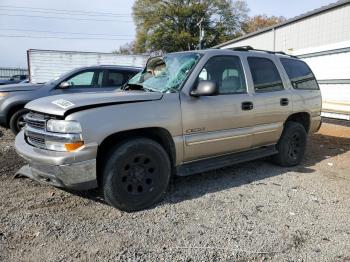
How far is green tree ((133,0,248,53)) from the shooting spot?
51000mm

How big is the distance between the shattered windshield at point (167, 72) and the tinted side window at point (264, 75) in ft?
3.52

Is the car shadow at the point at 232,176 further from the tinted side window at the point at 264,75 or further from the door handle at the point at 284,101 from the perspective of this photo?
the tinted side window at the point at 264,75

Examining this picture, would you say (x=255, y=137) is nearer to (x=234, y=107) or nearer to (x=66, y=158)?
(x=234, y=107)

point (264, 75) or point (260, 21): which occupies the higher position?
point (260, 21)

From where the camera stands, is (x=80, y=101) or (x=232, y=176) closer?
(x=80, y=101)

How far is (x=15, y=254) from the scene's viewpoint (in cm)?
Answer: 327

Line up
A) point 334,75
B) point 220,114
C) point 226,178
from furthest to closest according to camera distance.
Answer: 1. point 334,75
2. point 226,178
3. point 220,114

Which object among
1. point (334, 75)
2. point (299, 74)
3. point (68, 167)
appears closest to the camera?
point (68, 167)

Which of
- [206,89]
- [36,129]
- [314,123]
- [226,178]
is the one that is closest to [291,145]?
[314,123]

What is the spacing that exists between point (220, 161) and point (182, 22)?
49.5 meters

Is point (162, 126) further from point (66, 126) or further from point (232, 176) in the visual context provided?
point (232, 176)

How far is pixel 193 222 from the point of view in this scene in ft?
13.1

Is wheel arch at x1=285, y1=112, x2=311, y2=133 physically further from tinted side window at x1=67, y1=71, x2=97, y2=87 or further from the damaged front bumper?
Answer: tinted side window at x1=67, y1=71, x2=97, y2=87

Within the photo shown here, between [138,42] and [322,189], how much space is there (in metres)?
50.6
